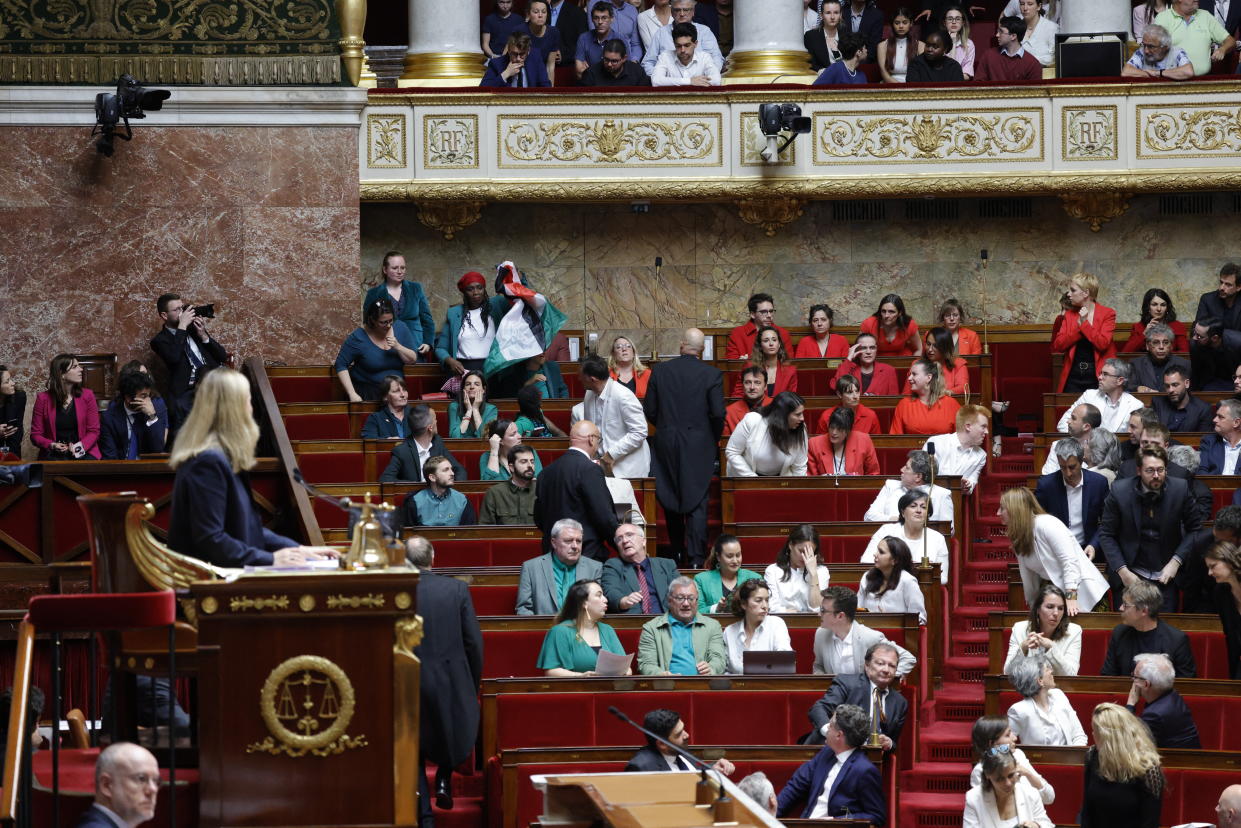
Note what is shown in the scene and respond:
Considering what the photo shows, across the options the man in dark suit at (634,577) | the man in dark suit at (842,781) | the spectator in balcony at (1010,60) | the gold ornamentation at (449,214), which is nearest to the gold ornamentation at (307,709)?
the man in dark suit at (842,781)

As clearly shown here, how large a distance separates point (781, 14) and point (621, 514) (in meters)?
6.35

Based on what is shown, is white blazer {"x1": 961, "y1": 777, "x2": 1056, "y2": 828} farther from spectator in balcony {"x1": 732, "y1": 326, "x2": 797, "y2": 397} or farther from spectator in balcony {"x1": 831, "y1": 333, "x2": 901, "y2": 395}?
spectator in balcony {"x1": 831, "y1": 333, "x2": 901, "y2": 395}

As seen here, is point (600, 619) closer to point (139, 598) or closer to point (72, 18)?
point (139, 598)

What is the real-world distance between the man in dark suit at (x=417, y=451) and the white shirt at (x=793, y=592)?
6.53 feet

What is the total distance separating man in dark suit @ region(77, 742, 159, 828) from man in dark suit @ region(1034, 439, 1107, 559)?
19.7 feet

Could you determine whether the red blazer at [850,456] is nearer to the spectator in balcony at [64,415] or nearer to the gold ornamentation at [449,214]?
the spectator in balcony at [64,415]


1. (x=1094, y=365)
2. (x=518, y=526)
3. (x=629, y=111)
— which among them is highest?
(x=629, y=111)

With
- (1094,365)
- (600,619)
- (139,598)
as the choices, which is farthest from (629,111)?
(139,598)

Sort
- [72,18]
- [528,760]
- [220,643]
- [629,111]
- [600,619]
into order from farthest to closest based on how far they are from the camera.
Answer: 1. [629,111]
2. [72,18]
3. [600,619]
4. [528,760]
5. [220,643]

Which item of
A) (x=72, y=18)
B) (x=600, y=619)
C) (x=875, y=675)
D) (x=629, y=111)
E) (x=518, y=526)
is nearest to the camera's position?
(x=875, y=675)

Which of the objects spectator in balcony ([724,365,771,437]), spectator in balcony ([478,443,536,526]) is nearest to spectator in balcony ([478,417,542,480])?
spectator in balcony ([478,443,536,526])

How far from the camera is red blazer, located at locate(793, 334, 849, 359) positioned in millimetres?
12719

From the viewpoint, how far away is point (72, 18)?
1217cm

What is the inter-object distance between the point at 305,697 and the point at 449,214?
33.8ft
